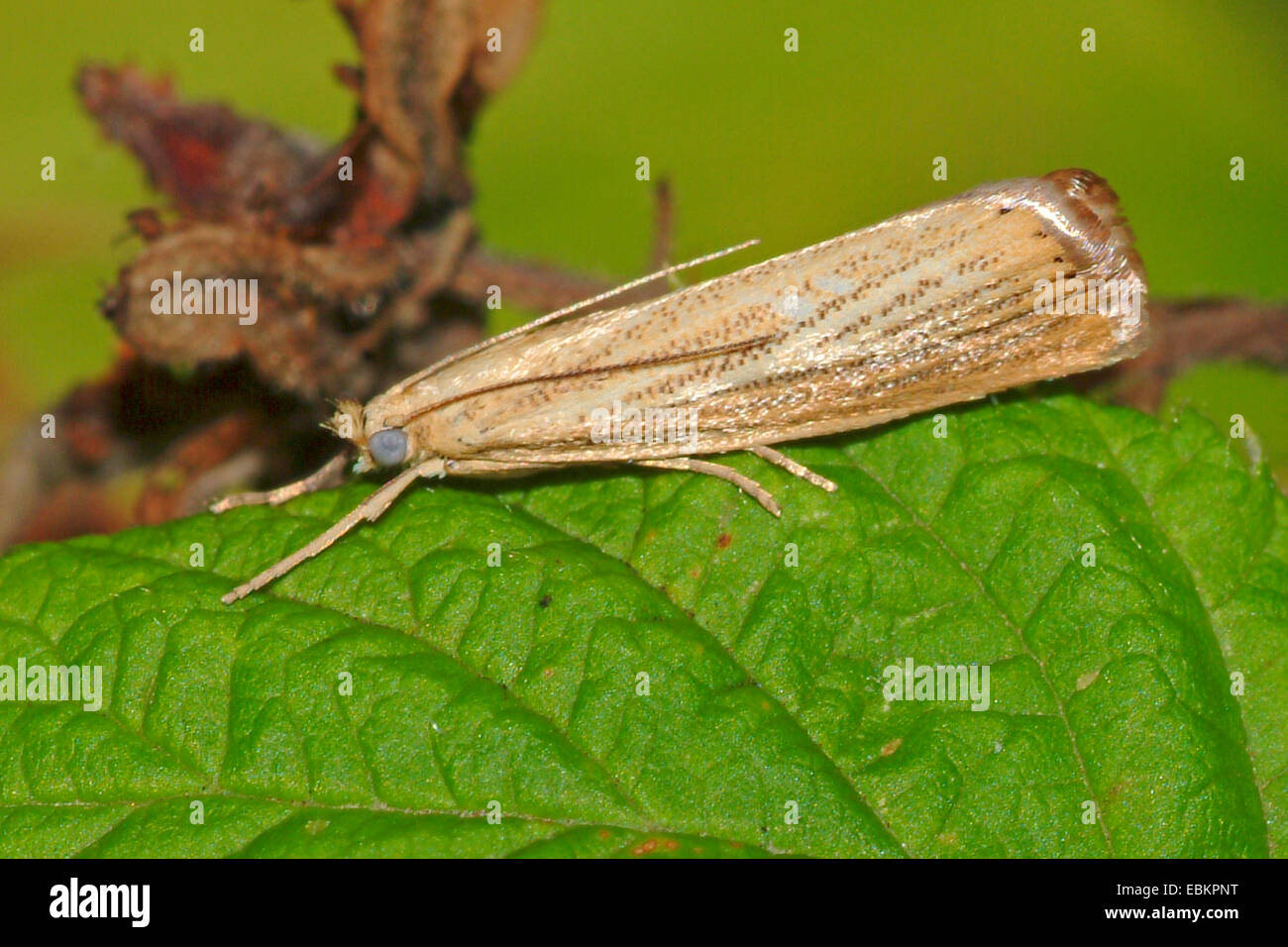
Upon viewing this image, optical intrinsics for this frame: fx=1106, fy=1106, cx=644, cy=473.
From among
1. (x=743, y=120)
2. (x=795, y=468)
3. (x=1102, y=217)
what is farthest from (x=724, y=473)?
(x=743, y=120)

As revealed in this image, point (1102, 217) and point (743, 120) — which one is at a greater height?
point (743, 120)

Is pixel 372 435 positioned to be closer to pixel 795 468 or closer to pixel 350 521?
pixel 350 521

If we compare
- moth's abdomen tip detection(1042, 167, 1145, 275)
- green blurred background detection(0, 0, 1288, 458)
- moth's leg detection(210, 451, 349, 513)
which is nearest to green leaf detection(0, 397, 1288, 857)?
moth's leg detection(210, 451, 349, 513)

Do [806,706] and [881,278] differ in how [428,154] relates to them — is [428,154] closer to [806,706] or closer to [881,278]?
[881,278]

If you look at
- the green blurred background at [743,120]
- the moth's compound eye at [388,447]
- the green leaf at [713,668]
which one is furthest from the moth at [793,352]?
the green blurred background at [743,120]

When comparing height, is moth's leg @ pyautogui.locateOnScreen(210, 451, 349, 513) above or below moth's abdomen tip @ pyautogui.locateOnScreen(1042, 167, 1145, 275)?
below

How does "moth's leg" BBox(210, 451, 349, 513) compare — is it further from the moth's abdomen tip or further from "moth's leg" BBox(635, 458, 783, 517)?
the moth's abdomen tip

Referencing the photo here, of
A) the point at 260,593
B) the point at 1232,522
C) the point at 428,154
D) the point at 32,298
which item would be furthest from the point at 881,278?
the point at 32,298
